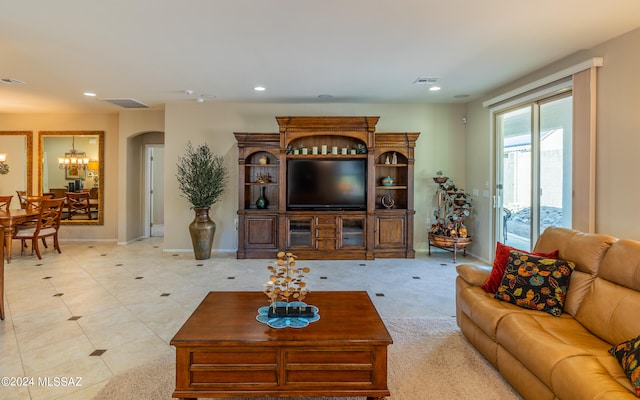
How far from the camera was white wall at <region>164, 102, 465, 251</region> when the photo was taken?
6336 mm

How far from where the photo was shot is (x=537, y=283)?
2441mm

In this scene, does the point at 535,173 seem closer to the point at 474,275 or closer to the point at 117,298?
the point at 474,275

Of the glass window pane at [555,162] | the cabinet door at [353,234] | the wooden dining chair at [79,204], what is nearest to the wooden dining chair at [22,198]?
the wooden dining chair at [79,204]

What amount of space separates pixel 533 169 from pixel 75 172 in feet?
28.7

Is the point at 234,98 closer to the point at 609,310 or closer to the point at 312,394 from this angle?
the point at 312,394

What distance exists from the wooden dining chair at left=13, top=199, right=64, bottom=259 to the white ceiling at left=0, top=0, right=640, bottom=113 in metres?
1.92

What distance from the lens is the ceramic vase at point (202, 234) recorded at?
18.8 feet

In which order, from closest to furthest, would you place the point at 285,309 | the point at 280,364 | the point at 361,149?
the point at 280,364 → the point at 285,309 → the point at 361,149

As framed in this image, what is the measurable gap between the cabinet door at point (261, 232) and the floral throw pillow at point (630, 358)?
4.76 meters

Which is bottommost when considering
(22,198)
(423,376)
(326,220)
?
(423,376)

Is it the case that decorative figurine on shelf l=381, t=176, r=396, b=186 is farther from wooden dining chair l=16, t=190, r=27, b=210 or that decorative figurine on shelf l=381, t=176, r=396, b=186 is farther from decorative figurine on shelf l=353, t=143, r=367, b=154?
wooden dining chair l=16, t=190, r=27, b=210

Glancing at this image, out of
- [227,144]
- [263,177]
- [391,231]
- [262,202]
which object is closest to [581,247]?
[391,231]

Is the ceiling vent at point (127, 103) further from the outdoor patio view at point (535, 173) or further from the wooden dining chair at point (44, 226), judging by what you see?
the outdoor patio view at point (535, 173)

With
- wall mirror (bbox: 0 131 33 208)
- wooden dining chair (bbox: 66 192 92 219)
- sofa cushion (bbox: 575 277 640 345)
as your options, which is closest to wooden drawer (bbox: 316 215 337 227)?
sofa cushion (bbox: 575 277 640 345)
